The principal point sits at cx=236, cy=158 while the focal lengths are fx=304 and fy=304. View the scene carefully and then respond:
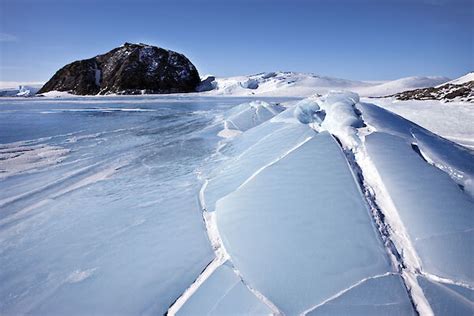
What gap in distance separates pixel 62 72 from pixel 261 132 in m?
62.0

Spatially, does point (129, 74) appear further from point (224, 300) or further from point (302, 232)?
point (224, 300)

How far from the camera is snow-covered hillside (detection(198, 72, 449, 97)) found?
37625 millimetres

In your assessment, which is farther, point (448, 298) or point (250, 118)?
point (250, 118)

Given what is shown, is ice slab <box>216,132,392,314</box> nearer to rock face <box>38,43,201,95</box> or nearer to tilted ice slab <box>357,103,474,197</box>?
tilted ice slab <box>357,103,474,197</box>

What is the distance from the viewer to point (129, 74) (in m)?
51.8

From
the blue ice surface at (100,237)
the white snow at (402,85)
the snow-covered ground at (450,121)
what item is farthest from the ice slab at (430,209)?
the white snow at (402,85)

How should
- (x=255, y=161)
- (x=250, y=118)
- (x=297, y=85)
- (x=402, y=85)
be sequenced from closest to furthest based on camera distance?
Answer: 1. (x=255, y=161)
2. (x=250, y=118)
3. (x=402, y=85)
4. (x=297, y=85)

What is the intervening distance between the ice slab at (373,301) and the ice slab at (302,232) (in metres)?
0.04

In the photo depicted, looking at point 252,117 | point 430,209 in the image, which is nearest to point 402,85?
point 252,117

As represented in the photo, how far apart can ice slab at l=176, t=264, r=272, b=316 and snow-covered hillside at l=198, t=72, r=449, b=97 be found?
36.2 meters

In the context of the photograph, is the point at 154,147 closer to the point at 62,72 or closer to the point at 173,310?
the point at 173,310

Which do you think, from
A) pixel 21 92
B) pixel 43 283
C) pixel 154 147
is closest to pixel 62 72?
pixel 21 92

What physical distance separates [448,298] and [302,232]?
0.71 m

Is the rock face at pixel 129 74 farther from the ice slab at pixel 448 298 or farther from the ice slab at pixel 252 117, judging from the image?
the ice slab at pixel 448 298
